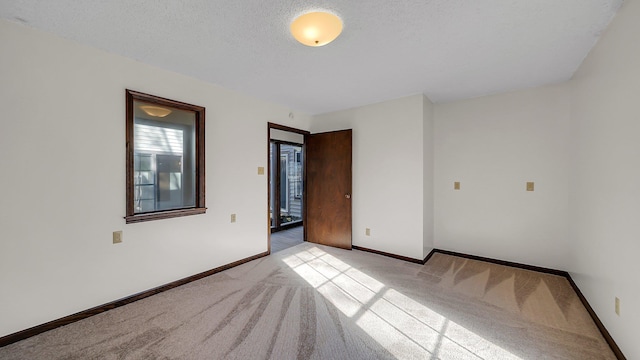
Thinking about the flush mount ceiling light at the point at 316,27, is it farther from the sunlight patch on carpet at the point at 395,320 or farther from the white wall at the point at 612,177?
the sunlight patch on carpet at the point at 395,320

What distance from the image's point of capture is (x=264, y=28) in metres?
1.89

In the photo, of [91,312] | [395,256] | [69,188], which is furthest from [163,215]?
[395,256]

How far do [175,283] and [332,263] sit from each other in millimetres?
1911

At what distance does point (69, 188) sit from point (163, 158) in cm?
83

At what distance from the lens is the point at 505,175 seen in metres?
3.35

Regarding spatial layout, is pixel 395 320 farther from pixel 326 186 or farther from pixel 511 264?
pixel 326 186

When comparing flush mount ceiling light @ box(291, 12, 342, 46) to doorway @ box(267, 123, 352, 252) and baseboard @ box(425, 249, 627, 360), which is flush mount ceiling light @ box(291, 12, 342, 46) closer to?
doorway @ box(267, 123, 352, 252)

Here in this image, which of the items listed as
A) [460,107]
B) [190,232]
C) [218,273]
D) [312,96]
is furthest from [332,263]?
[460,107]

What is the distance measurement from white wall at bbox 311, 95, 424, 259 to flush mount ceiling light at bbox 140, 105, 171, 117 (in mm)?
2541

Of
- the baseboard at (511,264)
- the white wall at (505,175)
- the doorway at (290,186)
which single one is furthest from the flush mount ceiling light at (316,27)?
the doorway at (290,186)

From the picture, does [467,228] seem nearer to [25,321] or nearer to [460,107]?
[460,107]

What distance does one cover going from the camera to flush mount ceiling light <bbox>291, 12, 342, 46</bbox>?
172cm

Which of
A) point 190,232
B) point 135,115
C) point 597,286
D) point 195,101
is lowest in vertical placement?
point 597,286

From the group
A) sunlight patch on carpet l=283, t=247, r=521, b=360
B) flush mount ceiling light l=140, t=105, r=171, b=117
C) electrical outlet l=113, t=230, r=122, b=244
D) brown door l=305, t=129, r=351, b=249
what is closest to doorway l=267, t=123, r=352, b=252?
brown door l=305, t=129, r=351, b=249
